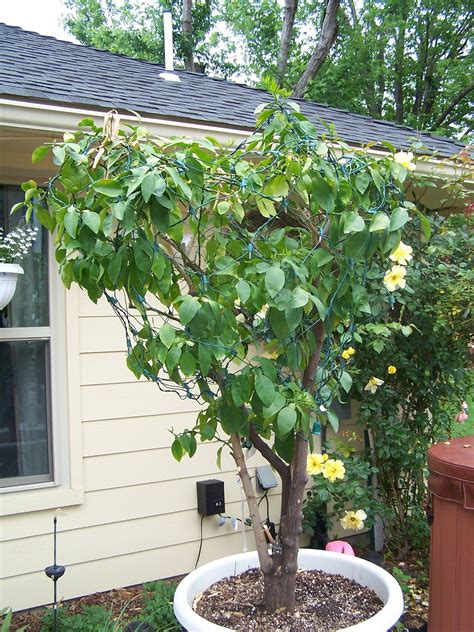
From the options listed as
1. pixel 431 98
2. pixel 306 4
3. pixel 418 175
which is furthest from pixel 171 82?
pixel 306 4

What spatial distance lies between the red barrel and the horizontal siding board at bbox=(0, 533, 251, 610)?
1.31m

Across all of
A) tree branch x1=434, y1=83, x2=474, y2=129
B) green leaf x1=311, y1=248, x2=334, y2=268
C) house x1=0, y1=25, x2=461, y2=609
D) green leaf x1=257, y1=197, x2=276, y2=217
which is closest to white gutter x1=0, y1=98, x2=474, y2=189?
house x1=0, y1=25, x2=461, y2=609

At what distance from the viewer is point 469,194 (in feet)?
13.0

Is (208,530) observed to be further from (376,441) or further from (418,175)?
(418,175)

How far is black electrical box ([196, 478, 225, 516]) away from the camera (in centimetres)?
337

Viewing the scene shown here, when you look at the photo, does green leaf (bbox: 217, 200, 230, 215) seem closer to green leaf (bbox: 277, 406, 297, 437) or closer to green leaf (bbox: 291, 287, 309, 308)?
green leaf (bbox: 291, 287, 309, 308)

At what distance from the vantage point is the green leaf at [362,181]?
1.62 meters

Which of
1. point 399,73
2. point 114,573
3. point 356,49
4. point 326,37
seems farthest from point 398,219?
point 399,73

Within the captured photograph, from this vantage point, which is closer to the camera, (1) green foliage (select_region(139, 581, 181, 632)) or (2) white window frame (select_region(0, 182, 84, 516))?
(1) green foliage (select_region(139, 581, 181, 632))

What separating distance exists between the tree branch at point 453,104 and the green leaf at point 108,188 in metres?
14.9

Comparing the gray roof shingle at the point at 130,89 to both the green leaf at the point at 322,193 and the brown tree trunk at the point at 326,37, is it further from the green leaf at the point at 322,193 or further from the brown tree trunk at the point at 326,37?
the brown tree trunk at the point at 326,37

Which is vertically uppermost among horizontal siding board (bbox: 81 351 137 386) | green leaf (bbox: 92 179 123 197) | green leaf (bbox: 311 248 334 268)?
green leaf (bbox: 92 179 123 197)

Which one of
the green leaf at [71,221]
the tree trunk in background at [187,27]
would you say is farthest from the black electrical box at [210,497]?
the tree trunk in background at [187,27]

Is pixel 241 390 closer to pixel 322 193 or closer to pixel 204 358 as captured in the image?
pixel 204 358
